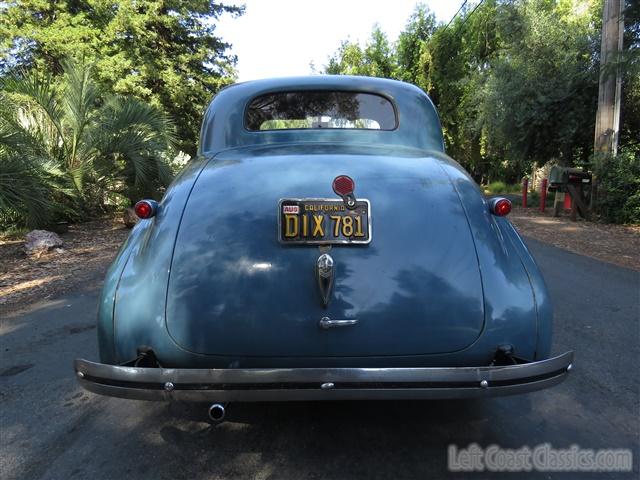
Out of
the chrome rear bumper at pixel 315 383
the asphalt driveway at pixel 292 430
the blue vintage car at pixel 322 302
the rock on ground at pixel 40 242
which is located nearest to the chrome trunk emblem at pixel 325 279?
A: the blue vintage car at pixel 322 302

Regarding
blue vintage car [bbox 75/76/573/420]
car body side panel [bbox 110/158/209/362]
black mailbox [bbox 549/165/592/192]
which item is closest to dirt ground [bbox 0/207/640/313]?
black mailbox [bbox 549/165/592/192]

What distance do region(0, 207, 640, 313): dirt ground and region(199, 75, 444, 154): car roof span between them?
11.6 feet

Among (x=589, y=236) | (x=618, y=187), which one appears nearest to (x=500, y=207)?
(x=589, y=236)

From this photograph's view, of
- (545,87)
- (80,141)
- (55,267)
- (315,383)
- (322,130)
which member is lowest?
(55,267)

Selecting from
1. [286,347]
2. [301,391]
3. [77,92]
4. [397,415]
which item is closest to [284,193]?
[286,347]

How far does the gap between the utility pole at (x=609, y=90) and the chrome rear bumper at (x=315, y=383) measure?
10.7 meters

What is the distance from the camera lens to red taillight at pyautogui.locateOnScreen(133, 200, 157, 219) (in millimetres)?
2471

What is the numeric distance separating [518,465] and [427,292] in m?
0.99

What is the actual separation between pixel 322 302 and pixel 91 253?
23.5 feet

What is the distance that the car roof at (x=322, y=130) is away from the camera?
3.29 meters

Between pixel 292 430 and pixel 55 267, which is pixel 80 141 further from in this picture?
pixel 292 430

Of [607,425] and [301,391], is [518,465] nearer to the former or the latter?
[607,425]

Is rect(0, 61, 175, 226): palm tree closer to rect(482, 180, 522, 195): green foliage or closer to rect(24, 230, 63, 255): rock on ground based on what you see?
rect(24, 230, 63, 255): rock on ground

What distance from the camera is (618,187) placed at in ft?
38.9
